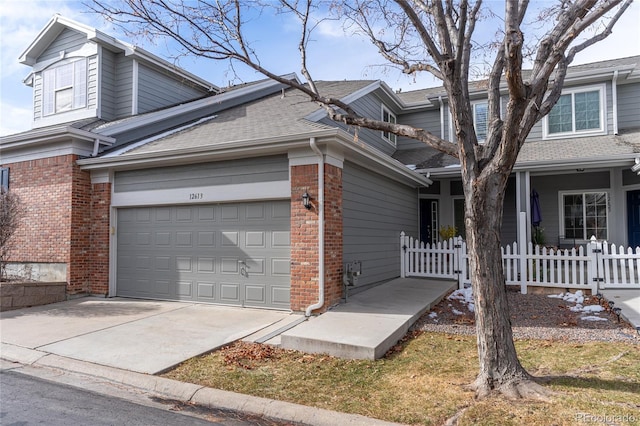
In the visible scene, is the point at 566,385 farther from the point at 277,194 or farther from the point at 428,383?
the point at 277,194

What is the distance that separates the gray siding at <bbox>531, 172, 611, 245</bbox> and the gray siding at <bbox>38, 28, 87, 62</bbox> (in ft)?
51.4

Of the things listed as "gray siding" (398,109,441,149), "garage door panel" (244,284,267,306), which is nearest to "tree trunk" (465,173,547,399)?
"garage door panel" (244,284,267,306)

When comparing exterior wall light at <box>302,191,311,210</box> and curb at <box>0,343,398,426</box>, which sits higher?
exterior wall light at <box>302,191,311,210</box>

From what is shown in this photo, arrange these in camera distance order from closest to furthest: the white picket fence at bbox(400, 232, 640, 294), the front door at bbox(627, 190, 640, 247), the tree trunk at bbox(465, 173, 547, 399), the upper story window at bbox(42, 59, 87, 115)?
1. the tree trunk at bbox(465, 173, 547, 399)
2. the white picket fence at bbox(400, 232, 640, 294)
3. the front door at bbox(627, 190, 640, 247)
4. the upper story window at bbox(42, 59, 87, 115)

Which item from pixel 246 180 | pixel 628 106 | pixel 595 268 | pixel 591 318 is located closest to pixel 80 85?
pixel 246 180

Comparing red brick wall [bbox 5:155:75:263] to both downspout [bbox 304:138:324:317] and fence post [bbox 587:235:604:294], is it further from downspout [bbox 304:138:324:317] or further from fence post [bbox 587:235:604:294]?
fence post [bbox 587:235:604:294]

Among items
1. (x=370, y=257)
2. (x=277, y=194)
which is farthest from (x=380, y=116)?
(x=277, y=194)

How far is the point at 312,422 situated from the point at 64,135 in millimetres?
9232

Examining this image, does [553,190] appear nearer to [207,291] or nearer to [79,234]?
[207,291]

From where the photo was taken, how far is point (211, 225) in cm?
912

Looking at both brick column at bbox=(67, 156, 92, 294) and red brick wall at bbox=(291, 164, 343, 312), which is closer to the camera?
red brick wall at bbox=(291, 164, 343, 312)

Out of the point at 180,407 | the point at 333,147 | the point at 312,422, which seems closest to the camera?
the point at 312,422

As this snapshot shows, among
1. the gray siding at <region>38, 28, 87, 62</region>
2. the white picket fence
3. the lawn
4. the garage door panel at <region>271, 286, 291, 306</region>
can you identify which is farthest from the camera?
the gray siding at <region>38, 28, 87, 62</region>

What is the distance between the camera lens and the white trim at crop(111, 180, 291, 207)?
27.2ft
